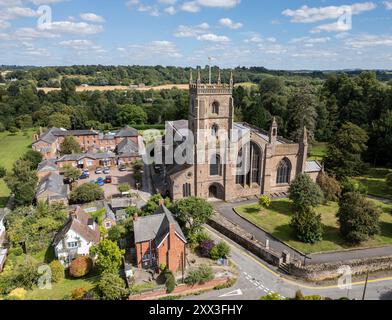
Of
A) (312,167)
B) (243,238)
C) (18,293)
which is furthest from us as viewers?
(312,167)

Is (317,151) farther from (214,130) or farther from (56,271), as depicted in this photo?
(56,271)

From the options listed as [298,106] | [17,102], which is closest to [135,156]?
[298,106]

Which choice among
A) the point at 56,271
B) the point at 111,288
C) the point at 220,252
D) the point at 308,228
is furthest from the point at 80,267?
the point at 308,228

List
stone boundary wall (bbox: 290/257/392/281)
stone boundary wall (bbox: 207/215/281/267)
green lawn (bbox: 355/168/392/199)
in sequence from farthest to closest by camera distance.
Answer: green lawn (bbox: 355/168/392/199) → stone boundary wall (bbox: 207/215/281/267) → stone boundary wall (bbox: 290/257/392/281)

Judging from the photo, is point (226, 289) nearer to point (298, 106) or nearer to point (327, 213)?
point (327, 213)

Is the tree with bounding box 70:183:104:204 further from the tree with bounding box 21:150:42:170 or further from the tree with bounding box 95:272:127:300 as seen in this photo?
the tree with bounding box 21:150:42:170

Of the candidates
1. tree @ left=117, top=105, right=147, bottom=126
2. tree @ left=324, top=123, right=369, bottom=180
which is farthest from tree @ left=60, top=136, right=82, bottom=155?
tree @ left=324, top=123, right=369, bottom=180

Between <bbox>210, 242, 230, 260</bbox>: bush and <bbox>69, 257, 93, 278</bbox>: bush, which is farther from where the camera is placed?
<bbox>210, 242, 230, 260</bbox>: bush
